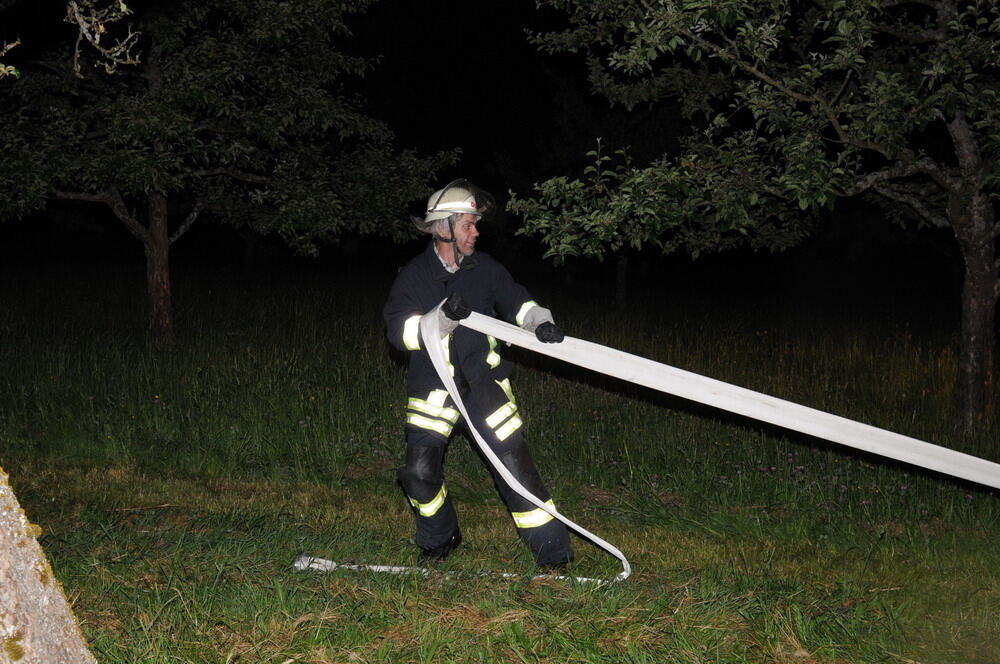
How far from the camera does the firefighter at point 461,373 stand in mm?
4418

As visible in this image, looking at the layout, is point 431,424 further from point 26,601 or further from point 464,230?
point 26,601

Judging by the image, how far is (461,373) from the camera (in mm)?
4406

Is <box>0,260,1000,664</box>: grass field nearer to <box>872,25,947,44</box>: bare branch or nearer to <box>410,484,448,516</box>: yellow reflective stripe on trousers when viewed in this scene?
<box>410,484,448,516</box>: yellow reflective stripe on trousers

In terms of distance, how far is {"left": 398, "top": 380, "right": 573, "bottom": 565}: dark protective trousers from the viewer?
4.46 metres

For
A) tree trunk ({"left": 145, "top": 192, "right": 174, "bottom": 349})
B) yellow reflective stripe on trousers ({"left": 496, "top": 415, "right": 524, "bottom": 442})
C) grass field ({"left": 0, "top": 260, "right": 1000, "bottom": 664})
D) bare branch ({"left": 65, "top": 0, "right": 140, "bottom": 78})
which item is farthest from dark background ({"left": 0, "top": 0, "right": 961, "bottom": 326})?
bare branch ({"left": 65, "top": 0, "right": 140, "bottom": 78})

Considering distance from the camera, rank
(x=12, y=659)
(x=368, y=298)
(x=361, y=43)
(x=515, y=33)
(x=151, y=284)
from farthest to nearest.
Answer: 1. (x=515, y=33)
2. (x=361, y=43)
3. (x=368, y=298)
4. (x=151, y=284)
5. (x=12, y=659)

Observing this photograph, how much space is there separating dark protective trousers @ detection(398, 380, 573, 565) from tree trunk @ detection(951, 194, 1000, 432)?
13.5 ft

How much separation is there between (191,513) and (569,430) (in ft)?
9.97

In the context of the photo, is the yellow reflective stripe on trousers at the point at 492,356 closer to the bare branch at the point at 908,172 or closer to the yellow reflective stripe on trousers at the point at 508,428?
the yellow reflective stripe on trousers at the point at 508,428

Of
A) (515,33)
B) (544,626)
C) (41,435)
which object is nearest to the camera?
(544,626)

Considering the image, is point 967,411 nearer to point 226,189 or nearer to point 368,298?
point 226,189

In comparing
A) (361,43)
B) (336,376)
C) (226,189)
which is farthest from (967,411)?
(361,43)

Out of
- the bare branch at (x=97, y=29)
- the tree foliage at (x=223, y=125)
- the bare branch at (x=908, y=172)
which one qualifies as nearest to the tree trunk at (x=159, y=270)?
the tree foliage at (x=223, y=125)

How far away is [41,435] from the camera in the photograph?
23.1 ft
